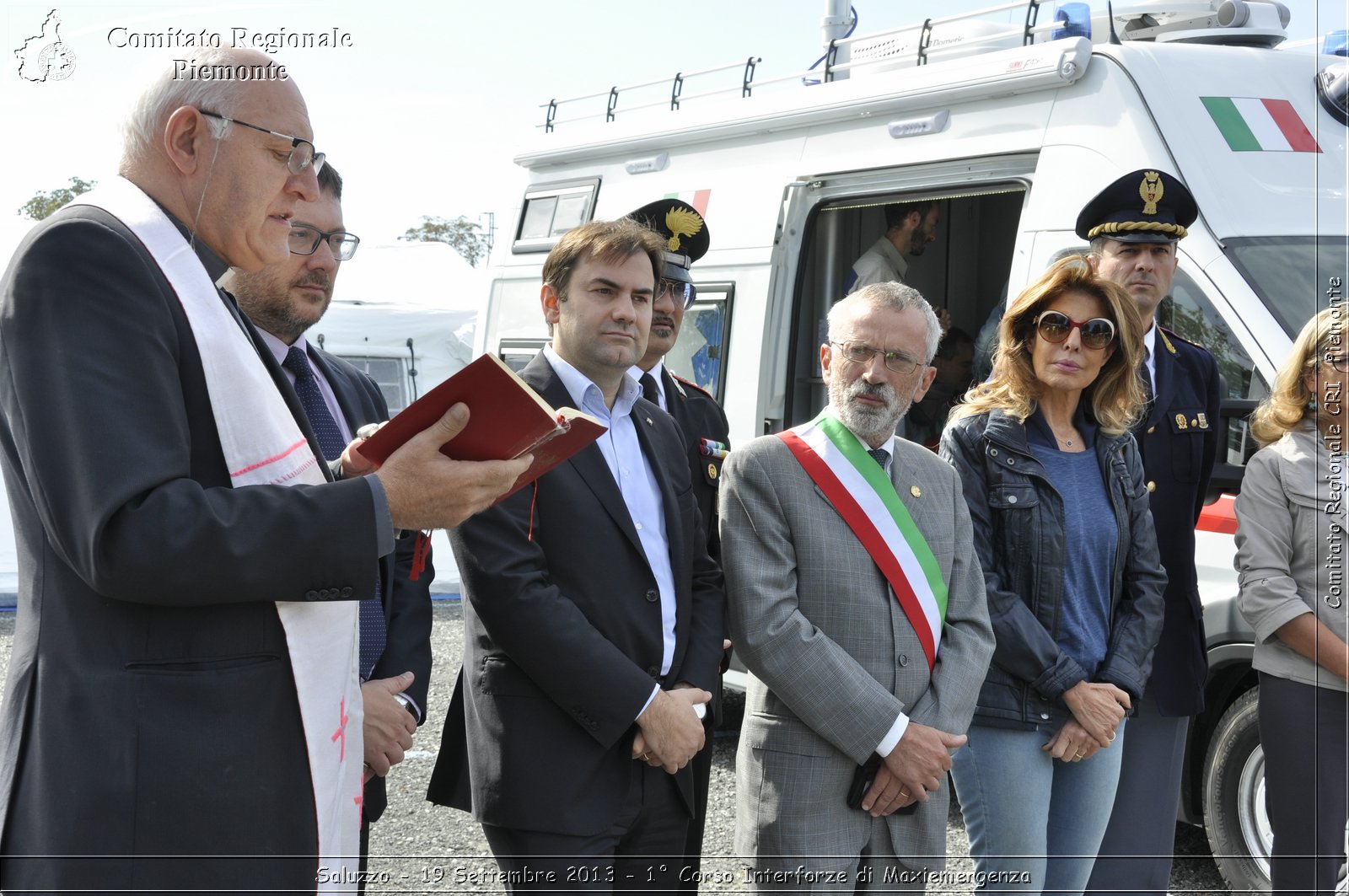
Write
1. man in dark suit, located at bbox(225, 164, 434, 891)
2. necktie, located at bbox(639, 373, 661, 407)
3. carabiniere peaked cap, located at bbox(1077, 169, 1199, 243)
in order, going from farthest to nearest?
1. necktie, located at bbox(639, 373, 661, 407)
2. carabiniere peaked cap, located at bbox(1077, 169, 1199, 243)
3. man in dark suit, located at bbox(225, 164, 434, 891)

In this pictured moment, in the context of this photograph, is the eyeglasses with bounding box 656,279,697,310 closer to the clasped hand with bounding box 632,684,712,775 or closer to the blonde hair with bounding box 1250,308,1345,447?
the clasped hand with bounding box 632,684,712,775

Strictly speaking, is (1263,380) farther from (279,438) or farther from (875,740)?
(279,438)

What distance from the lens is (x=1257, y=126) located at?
461 cm

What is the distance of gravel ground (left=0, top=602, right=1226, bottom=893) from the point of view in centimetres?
429

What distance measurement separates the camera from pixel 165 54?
188 cm

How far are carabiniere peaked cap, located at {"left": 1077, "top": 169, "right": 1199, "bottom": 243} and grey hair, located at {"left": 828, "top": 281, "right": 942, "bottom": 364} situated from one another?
3.40 ft

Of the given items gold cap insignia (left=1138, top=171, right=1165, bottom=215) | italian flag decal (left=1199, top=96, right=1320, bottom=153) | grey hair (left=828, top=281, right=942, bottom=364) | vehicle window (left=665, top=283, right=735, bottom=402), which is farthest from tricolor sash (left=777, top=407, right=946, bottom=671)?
vehicle window (left=665, top=283, right=735, bottom=402)

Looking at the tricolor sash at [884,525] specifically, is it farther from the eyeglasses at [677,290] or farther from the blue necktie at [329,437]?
the eyeglasses at [677,290]

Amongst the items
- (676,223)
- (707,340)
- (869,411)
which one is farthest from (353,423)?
(707,340)

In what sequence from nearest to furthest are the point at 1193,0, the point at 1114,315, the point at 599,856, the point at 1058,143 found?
the point at 599,856 → the point at 1114,315 → the point at 1058,143 → the point at 1193,0

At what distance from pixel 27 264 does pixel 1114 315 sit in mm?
2665

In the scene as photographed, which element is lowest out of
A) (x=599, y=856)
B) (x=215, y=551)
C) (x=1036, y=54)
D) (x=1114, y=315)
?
(x=599, y=856)

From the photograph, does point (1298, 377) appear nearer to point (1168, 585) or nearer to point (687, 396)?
point (1168, 585)

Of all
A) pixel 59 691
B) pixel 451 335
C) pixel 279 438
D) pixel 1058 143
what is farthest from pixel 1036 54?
pixel 451 335
